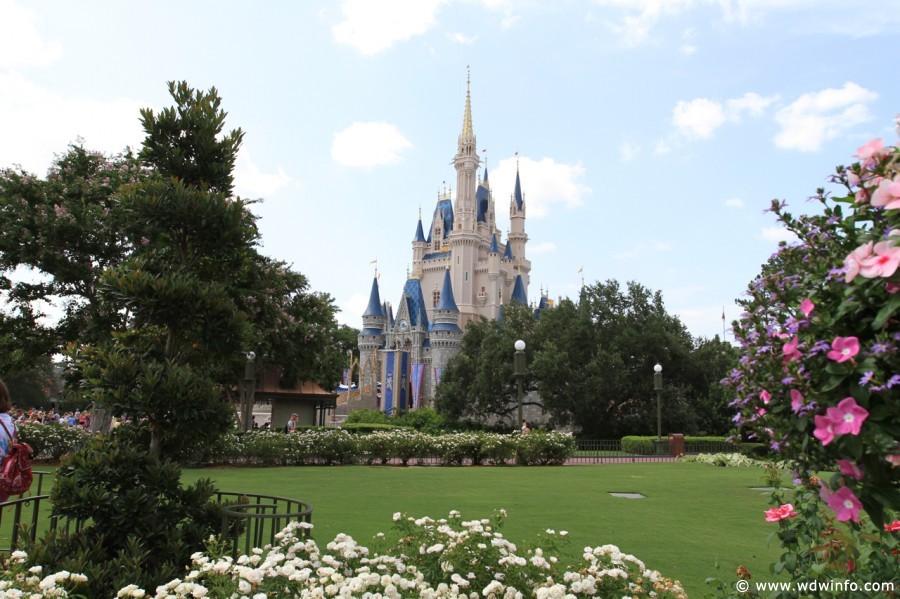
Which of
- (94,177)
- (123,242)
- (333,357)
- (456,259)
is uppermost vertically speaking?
(456,259)

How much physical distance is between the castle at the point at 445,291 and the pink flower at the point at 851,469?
65859mm

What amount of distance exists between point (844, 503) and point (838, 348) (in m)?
0.62

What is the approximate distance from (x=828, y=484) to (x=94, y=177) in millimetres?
23892

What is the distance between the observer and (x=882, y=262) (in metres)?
2.15

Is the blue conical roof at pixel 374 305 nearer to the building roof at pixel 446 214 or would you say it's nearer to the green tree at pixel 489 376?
the building roof at pixel 446 214

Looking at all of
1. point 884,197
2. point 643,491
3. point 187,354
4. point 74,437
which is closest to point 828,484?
point 884,197

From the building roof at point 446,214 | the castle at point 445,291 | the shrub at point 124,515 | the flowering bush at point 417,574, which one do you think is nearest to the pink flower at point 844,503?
the flowering bush at point 417,574

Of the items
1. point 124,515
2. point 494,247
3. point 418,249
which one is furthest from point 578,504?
point 418,249

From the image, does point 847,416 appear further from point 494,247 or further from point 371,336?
point 371,336

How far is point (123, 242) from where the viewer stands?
69.4 feet

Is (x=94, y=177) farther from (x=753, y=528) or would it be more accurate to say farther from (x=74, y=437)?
(x=753, y=528)

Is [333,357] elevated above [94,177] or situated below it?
below

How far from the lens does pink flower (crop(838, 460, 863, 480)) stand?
2.36 metres

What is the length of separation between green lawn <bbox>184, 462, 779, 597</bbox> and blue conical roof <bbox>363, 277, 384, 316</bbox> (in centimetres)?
5789
